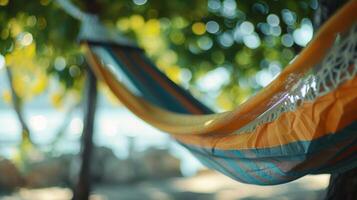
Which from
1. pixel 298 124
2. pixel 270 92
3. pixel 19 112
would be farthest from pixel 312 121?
pixel 19 112

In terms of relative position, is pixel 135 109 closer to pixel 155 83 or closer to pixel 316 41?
pixel 155 83

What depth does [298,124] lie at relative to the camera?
3.29ft

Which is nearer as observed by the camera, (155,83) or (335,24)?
(335,24)

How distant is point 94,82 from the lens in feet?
8.71

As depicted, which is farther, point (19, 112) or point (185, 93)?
point (19, 112)

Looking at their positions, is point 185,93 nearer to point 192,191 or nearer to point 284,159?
point 284,159

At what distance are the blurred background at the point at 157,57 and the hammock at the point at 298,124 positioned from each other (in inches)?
37.9

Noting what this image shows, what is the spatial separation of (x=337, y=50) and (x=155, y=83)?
1307mm

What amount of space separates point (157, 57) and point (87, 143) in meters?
0.91

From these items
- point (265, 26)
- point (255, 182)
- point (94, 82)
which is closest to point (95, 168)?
point (94, 82)

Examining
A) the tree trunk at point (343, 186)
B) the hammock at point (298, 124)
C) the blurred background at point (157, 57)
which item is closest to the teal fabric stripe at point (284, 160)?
the hammock at point (298, 124)

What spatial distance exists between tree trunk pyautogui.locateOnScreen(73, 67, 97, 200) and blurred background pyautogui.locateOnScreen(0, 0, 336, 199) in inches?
2.1

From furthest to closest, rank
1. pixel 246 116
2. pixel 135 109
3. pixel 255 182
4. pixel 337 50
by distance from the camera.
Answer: pixel 135 109 → pixel 255 182 → pixel 246 116 → pixel 337 50

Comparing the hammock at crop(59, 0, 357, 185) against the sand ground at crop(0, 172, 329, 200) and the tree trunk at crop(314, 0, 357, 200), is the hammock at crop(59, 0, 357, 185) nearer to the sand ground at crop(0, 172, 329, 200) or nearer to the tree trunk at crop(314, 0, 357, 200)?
Answer: the tree trunk at crop(314, 0, 357, 200)
